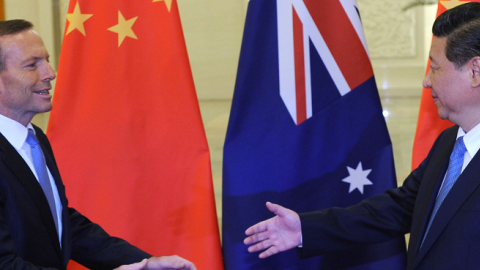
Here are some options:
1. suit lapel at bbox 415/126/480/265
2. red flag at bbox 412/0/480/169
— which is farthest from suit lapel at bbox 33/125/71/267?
red flag at bbox 412/0/480/169

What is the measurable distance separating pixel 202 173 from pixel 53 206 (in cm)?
73

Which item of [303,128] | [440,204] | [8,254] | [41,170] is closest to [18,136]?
[41,170]

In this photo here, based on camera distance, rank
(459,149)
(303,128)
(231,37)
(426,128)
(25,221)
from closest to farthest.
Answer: (25,221)
(459,149)
(303,128)
(426,128)
(231,37)

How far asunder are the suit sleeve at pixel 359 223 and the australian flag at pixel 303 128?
288mm

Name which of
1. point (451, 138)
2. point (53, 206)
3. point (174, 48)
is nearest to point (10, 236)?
point (53, 206)

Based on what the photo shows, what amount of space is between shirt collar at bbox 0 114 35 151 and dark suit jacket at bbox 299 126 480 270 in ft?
3.57

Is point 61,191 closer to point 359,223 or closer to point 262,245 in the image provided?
point 262,245

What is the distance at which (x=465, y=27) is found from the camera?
1.64 m

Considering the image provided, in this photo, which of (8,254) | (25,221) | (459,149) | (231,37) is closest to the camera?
(8,254)

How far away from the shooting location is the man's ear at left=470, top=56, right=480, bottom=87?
1.60m

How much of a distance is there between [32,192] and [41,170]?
0.43ft

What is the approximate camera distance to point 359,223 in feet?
6.62

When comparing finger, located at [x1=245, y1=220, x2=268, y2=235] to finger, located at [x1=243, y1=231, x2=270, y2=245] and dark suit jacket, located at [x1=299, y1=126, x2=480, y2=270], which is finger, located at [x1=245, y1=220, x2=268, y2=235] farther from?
dark suit jacket, located at [x1=299, y1=126, x2=480, y2=270]

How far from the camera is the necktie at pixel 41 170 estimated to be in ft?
5.64
